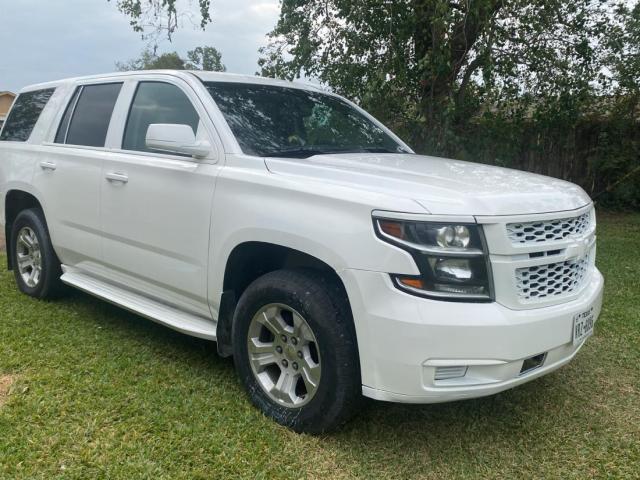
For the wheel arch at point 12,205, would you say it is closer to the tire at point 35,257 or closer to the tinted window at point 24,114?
the tire at point 35,257

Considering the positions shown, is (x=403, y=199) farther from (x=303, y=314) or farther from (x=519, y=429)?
(x=519, y=429)

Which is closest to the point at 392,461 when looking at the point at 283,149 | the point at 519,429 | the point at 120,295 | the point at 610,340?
the point at 519,429

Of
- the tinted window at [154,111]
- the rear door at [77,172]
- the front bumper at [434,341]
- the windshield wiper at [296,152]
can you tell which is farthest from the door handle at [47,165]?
the front bumper at [434,341]

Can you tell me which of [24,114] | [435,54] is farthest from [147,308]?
[435,54]

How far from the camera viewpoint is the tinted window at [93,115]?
4.25m

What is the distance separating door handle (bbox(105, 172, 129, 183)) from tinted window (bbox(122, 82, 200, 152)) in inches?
8.1

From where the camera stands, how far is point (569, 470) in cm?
274

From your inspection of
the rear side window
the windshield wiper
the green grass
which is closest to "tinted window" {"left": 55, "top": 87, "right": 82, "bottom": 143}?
the rear side window

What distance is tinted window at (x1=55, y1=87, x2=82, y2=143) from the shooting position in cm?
466

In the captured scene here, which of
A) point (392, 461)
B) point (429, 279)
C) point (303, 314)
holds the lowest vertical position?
point (392, 461)

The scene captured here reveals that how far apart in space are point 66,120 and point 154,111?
1241 mm

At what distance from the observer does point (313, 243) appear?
2740mm

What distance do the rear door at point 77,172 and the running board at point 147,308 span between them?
13cm

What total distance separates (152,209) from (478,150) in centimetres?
852
